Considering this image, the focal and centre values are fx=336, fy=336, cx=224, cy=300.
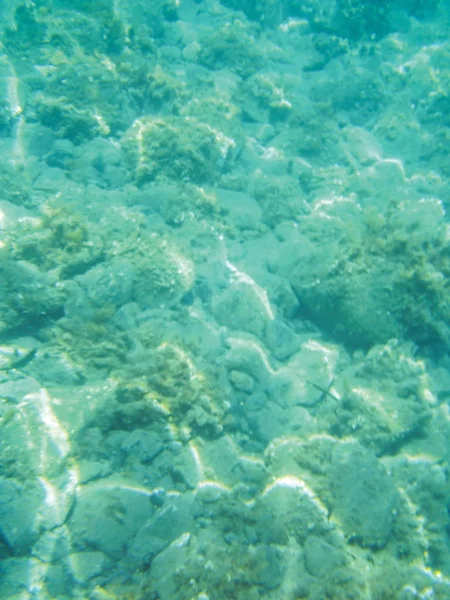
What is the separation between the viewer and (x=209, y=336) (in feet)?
13.5

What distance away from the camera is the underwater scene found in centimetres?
268

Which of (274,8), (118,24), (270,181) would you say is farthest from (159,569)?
(274,8)

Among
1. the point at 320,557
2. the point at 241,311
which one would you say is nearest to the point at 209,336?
the point at 241,311

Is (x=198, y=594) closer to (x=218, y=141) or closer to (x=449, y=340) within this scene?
(x=449, y=340)

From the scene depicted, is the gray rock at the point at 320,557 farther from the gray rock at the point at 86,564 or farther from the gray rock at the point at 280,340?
the gray rock at the point at 280,340

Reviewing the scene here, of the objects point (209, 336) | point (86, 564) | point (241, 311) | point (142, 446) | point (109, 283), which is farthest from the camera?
point (241, 311)

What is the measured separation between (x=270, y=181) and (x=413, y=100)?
5639 millimetres

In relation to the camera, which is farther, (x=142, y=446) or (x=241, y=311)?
(x=241, y=311)

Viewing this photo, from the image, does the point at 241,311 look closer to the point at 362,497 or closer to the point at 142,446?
the point at 142,446

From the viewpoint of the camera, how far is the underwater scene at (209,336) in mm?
2684

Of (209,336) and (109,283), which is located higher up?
(109,283)

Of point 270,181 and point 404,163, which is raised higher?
point 404,163

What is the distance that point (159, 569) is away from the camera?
8.21ft

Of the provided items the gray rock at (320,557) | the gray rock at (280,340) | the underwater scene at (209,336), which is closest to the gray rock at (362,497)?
the underwater scene at (209,336)
